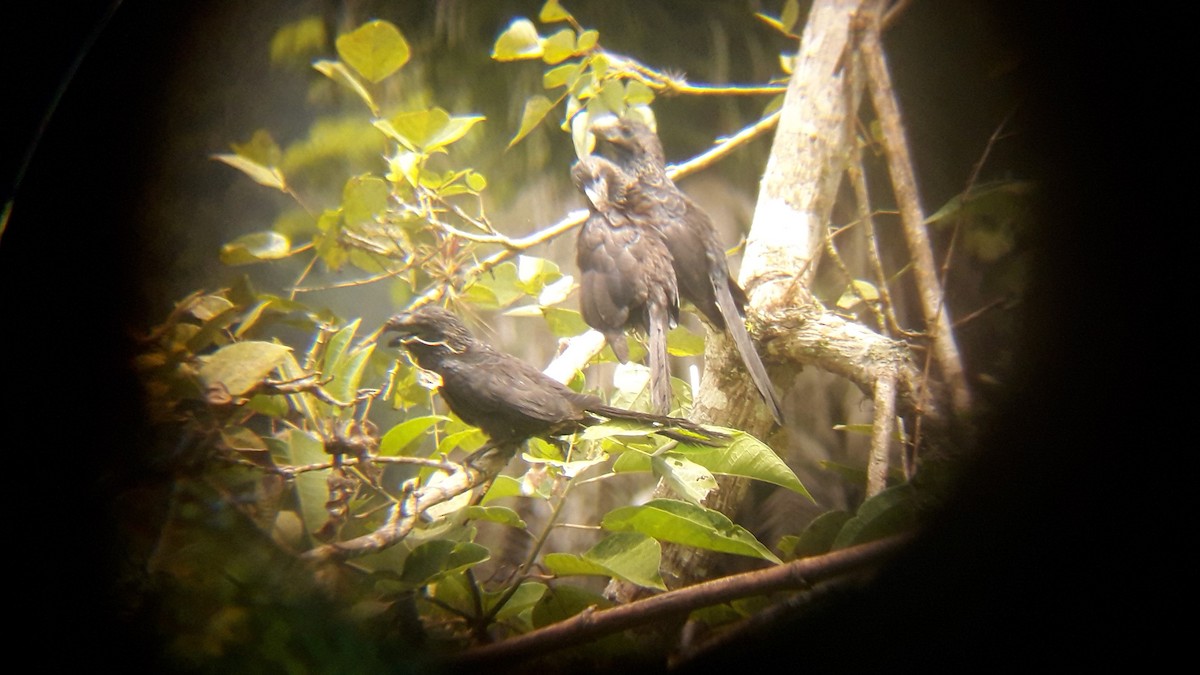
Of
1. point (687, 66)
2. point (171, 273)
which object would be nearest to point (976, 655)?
point (687, 66)

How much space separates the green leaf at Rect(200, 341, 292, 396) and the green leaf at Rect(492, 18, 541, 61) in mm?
362

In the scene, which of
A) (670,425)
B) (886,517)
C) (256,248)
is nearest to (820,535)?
(886,517)

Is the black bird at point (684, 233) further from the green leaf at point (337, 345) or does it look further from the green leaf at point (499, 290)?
the green leaf at point (337, 345)

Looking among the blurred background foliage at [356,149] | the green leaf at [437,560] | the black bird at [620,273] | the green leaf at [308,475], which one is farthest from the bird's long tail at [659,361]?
the green leaf at [308,475]

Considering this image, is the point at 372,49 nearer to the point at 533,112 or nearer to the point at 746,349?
the point at 533,112

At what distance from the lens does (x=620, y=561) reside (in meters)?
0.63

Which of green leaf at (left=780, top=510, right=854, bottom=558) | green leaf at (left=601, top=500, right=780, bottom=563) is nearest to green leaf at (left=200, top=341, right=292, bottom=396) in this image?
green leaf at (left=601, top=500, right=780, bottom=563)

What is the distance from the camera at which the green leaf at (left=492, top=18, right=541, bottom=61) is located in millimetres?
706

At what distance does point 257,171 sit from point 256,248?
0.07 meters

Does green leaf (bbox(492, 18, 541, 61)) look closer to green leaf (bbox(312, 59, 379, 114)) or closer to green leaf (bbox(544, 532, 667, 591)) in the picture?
green leaf (bbox(312, 59, 379, 114))

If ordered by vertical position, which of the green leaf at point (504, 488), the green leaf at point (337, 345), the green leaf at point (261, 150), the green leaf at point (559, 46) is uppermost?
the green leaf at point (559, 46)

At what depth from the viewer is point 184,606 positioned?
0.64 m

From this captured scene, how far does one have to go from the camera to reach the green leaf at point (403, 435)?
0.67 m

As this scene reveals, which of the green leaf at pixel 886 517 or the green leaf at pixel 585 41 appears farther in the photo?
the green leaf at pixel 585 41
